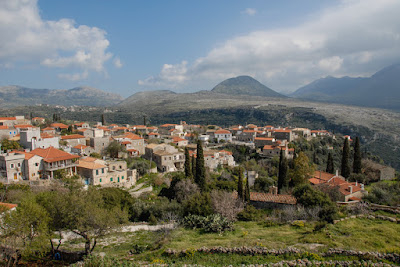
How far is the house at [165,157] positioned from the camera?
4344 cm

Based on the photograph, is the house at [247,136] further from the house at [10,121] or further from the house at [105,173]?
the house at [10,121]

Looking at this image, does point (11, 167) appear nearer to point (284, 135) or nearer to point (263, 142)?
point (263, 142)

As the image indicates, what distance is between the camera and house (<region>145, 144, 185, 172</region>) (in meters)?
43.4

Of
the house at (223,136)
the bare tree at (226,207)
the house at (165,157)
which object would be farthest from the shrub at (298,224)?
the house at (223,136)

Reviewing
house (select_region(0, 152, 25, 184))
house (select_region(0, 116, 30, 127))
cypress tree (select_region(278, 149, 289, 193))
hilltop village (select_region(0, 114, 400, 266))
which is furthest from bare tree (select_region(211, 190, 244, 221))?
house (select_region(0, 116, 30, 127))

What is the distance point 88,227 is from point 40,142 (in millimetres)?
30267

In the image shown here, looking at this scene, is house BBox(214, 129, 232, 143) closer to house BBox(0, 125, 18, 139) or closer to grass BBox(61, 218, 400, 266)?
house BBox(0, 125, 18, 139)

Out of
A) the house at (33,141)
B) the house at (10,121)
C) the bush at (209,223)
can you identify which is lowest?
the bush at (209,223)

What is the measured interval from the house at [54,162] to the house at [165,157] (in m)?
14.6

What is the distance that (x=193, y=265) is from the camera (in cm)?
1116

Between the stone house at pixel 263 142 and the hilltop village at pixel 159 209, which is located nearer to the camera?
the hilltop village at pixel 159 209

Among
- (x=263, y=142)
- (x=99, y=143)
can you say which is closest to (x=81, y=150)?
(x=99, y=143)

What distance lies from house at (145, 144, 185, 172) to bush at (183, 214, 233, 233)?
81.7ft

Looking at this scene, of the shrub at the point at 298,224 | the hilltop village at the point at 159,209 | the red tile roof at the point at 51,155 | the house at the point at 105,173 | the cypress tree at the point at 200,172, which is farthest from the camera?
the house at the point at 105,173
